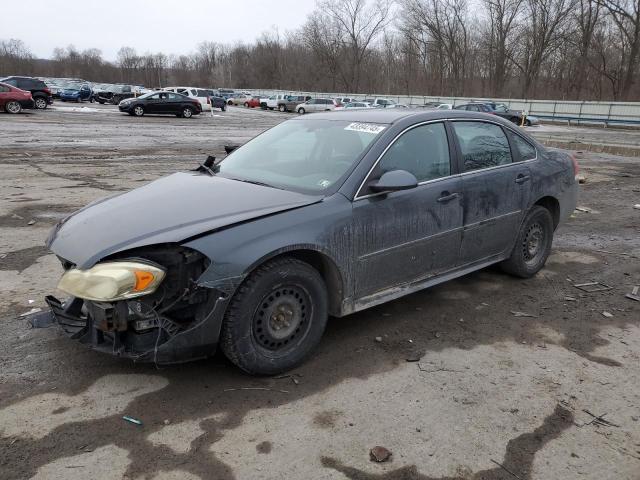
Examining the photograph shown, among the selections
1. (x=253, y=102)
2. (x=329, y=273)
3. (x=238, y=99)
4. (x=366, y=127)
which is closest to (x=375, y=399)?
(x=329, y=273)

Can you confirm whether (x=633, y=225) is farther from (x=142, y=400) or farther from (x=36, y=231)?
(x=36, y=231)

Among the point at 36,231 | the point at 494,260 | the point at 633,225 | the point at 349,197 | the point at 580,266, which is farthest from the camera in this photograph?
the point at 633,225

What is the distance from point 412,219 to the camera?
4043 mm

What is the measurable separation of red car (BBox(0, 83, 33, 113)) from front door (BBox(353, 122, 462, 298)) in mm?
29334

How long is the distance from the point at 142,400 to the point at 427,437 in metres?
1.68

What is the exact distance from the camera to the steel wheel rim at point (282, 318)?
132 inches

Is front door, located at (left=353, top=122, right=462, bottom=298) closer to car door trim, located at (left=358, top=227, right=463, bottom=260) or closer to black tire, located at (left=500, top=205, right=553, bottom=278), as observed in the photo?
car door trim, located at (left=358, top=227, right=463, bottom=260)

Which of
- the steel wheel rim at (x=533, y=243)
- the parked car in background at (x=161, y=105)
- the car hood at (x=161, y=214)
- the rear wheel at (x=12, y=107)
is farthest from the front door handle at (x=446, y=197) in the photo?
the parked car in background at (x=161, y=105)

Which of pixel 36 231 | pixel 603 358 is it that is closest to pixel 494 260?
pixel 603 358

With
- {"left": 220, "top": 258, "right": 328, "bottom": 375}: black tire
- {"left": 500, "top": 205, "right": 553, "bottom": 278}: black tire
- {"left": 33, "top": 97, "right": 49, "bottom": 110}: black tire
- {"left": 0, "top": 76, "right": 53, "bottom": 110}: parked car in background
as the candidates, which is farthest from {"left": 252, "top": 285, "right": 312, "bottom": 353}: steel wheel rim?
{"left": 33, "top": 97, "right": 49, "bottom": 110}: black tire

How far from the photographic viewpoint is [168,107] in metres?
33.8

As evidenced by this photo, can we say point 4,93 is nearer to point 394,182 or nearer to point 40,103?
point 40,103

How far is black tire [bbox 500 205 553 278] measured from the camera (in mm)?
5246

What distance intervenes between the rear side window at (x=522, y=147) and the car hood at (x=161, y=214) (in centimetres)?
252
